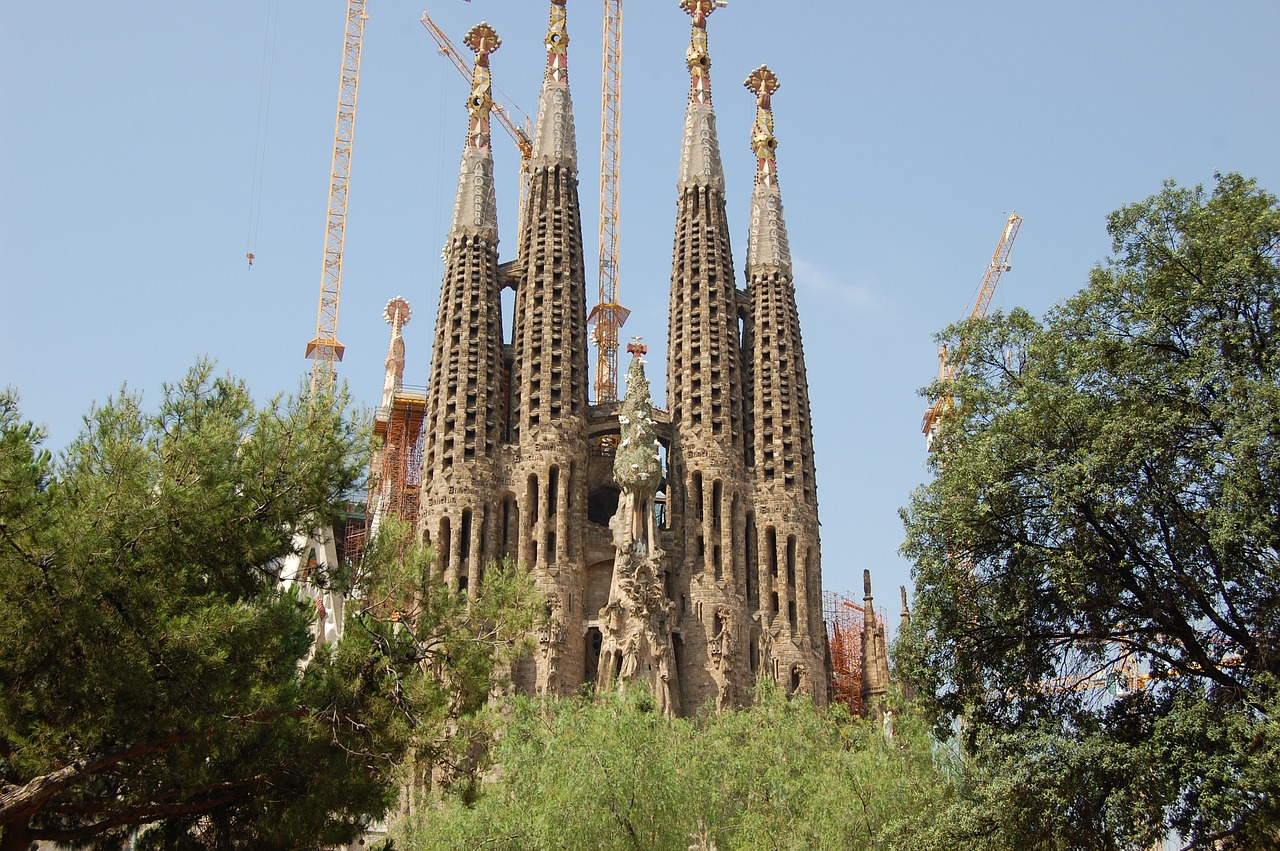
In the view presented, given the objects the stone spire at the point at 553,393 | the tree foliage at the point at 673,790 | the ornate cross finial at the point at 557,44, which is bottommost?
the tree foliage at the point at 673,790

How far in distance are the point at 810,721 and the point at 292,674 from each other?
52.0ft

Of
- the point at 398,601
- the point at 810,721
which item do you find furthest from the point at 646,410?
the point at 398,601

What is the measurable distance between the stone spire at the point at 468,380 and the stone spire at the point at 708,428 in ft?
17.1

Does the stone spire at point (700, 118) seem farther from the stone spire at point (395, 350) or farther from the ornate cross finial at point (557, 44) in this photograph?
the stone spire at point (395, 350)

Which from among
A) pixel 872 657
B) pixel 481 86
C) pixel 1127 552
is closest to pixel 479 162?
pixel 481 86

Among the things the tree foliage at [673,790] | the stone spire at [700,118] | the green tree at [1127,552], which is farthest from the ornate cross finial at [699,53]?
the green tree at [1127,552]

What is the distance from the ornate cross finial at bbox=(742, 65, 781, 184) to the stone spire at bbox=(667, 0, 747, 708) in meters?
1.55

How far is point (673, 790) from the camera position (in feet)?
78.6

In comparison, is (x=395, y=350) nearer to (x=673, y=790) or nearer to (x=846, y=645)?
(x=846, y=645)

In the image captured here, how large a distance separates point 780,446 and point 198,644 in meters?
30.1

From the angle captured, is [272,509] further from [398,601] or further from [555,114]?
[555,114]

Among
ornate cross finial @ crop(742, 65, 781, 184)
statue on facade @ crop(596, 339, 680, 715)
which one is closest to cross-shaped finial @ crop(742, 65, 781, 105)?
ornate cross finial @ crop(742, 65, 781, 184)

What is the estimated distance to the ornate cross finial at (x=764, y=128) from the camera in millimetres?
49125

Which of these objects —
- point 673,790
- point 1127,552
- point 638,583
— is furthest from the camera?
point 638,583
